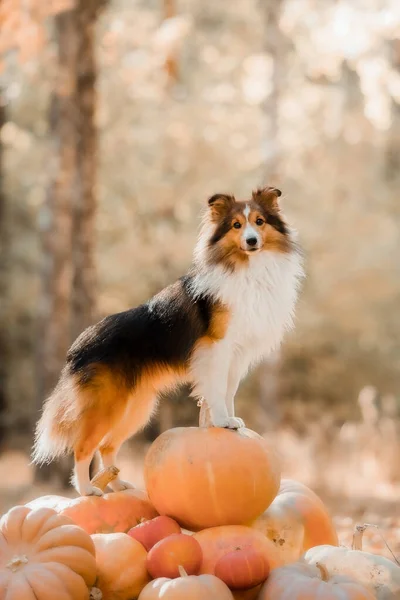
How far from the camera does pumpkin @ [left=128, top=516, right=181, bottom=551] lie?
3.92 meters

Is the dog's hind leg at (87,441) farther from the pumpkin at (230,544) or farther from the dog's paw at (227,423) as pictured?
the pumpkin at (230,544)

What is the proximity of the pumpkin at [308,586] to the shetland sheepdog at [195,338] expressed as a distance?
1.03m

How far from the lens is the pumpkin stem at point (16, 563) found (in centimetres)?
348

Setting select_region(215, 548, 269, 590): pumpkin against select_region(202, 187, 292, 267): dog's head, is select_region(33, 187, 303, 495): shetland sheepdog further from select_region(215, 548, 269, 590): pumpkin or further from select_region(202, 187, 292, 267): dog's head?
select_region(215, 548, 269, 590): pumpkin

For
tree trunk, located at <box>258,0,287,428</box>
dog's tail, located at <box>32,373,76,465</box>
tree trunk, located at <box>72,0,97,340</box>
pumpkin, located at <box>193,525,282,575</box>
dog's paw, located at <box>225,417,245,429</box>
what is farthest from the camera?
tree trunk, located at <box>258,0,287,428</box>

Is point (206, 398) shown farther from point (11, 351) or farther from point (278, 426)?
point (11, 351)

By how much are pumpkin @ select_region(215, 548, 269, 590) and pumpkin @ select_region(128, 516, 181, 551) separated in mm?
412

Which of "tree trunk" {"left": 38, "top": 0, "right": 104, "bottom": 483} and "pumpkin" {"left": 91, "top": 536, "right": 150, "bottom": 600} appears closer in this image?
"pumpkin" {"left": 91, "top": 536, "right": 150, "bottom": 600}

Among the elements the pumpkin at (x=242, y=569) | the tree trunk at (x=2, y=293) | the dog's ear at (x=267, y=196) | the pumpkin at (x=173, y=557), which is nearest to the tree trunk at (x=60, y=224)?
the dog's ear at (x=267, y=196)

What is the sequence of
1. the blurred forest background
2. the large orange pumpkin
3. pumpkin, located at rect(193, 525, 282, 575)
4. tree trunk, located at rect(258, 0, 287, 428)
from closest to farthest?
pumpkin, located at rect(193, 525, 282, 575), the large orange pumpkin, tree trunk, located at rect(258, 0, 287, 428), the blurred forest background

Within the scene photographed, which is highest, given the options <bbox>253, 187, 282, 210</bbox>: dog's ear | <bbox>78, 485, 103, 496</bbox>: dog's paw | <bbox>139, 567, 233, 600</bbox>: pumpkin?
<bbox>253, 187, 282, 210</bbox>: dog's ear

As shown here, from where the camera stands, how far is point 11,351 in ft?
56.1

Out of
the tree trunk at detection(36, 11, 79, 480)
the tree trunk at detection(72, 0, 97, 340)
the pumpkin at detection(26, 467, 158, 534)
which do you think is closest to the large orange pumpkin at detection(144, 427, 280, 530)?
the pumpkin at detection(26, 467, 158, 534)

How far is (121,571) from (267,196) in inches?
86.8
